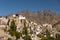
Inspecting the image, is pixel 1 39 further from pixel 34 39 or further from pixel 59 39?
pixel 59 39

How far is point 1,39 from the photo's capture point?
6700 centimetres

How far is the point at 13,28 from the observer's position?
116500mm

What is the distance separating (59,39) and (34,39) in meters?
21.8

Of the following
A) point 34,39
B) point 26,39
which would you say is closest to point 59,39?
point 34,39

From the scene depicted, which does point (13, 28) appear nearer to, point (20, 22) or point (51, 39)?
point (51, 39)

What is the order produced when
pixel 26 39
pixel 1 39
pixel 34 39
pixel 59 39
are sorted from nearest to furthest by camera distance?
pixel 1 39 < pixel 26 39 < pixel 34 39 < pixel 59 39

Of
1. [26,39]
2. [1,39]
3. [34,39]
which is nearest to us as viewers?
[1,39]

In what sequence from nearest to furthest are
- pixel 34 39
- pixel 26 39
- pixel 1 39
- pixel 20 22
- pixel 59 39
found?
1. pixel 1 39
2. pixel 26 39
3. pixel 34 39
4. pixel 59 39
5. pixel 20 22

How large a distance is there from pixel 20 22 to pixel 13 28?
73915 millimetres

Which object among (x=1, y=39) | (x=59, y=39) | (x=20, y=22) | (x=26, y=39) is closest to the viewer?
(x=1, y=39)

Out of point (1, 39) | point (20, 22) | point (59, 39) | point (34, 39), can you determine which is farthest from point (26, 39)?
point (20, 22)

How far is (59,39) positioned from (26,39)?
105ft

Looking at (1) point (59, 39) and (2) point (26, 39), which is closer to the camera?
(2) point (26, 39)

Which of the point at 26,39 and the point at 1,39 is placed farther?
the point at 26,39
